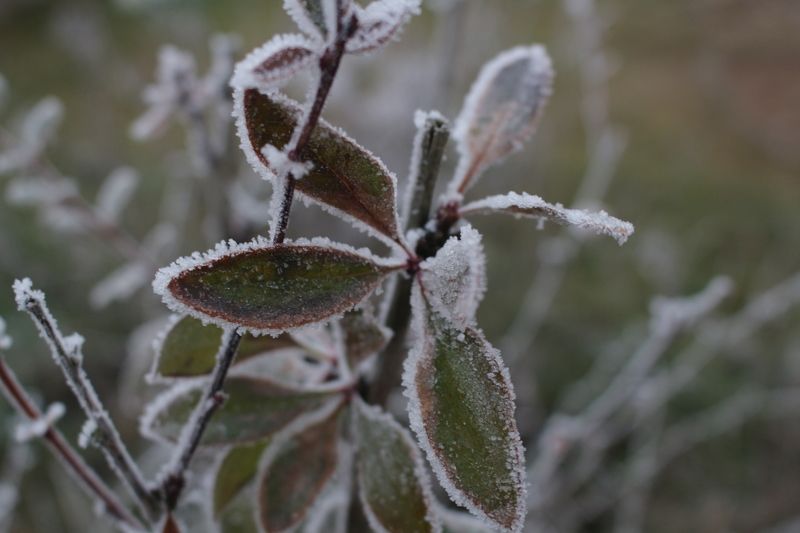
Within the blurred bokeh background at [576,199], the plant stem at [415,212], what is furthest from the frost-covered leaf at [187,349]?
the blurred bokeh background at [576,199]

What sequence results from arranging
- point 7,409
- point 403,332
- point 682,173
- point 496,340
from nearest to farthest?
point 403,332, point 7,409, point 496,340, point 682,173

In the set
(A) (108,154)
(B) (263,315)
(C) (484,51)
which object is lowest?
(B) (263,315)

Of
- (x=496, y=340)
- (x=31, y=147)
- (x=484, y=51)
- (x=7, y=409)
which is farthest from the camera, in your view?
(x=484, y=51)

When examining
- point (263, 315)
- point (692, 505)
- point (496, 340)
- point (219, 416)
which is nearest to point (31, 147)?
point (219, 416)

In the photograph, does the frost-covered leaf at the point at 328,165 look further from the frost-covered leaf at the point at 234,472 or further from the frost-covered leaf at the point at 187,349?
the frost-covered leaf at the point at 234,472

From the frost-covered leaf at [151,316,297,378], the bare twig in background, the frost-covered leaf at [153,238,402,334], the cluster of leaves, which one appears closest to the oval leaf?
the cluster of leaves

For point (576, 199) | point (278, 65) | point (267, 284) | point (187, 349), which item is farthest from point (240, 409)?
point (576, 199)

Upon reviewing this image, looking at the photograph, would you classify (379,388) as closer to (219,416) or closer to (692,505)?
(219,416)
